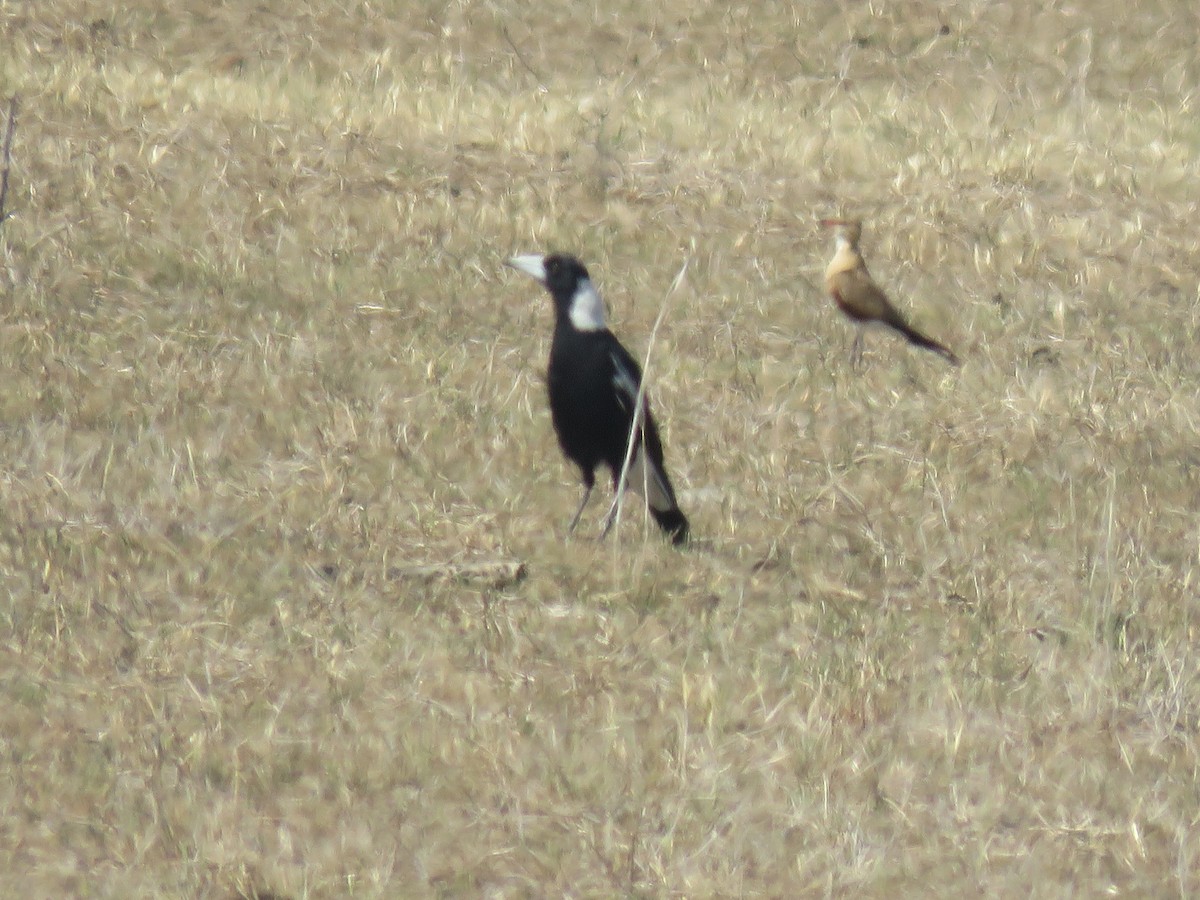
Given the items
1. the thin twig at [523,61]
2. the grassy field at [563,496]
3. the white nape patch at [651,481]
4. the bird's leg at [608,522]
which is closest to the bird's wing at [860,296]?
the grassy field at [563,496]

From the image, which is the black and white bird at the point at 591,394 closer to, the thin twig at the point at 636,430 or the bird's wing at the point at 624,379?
the bird's wing at the point at 624,379

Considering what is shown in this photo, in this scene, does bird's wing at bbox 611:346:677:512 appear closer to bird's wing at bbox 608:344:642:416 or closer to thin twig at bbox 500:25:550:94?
bird's wing at bbox 608:344:642:416

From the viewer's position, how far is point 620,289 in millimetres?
8141

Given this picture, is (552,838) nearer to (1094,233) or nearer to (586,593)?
(586,593)

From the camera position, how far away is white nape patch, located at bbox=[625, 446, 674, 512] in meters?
5.47

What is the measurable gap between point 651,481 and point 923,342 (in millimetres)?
2447

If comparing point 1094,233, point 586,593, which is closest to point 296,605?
point 586,593

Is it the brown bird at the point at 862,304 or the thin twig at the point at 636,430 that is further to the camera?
the brown bird at the point at 862,304

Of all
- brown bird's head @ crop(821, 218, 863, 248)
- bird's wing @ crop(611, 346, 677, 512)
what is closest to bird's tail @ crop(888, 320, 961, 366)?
brown bird's head @ crop(821, 218, 863, 248)

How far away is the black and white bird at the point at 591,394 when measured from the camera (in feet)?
19.3

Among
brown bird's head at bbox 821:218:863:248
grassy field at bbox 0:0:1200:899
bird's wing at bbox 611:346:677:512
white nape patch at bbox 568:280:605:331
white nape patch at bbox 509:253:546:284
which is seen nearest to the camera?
grassy field at bbox 0:0:1200:899

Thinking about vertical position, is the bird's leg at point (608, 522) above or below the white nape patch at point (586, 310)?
below

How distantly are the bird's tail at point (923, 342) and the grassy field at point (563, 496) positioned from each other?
84 millimetres

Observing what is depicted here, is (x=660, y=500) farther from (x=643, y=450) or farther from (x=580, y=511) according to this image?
(x=580, y=511)
